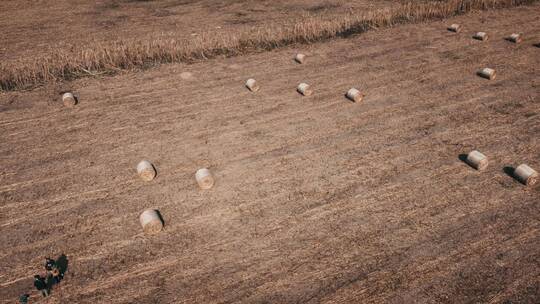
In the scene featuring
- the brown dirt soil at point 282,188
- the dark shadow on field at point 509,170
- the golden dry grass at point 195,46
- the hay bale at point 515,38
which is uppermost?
the golden dry grass at point 195,46

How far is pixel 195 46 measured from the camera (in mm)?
12633

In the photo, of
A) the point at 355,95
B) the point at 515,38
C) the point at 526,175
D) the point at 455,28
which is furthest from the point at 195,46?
the point at 515,38

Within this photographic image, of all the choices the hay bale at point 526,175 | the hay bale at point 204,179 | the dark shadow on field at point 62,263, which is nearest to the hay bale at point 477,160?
the hay bale at point 526,175

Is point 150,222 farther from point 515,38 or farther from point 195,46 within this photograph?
point 515,38

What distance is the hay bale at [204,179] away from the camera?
655cm

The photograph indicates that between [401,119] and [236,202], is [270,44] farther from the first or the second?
[236,202]

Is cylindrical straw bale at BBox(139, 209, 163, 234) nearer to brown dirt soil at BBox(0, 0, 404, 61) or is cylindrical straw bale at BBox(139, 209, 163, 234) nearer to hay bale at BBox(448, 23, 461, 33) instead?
brown dirt soil at BBox(0, 0, 404, 61)

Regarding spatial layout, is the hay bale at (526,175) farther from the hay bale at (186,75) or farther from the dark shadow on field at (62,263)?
the hay bale at (186,75)

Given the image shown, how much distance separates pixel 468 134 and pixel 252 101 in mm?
5362

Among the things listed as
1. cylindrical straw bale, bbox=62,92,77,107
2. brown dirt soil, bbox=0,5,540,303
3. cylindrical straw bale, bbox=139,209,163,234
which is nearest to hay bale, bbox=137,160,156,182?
brown dirt soil, bbox=0,5,540,303

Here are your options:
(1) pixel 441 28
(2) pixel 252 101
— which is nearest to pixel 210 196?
(2) pixel 252 101

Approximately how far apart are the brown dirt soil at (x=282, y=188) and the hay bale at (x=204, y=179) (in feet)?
0.56

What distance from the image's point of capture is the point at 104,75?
1122 centimetres

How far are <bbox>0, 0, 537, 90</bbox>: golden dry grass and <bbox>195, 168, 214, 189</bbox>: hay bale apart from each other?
6.79 meters
